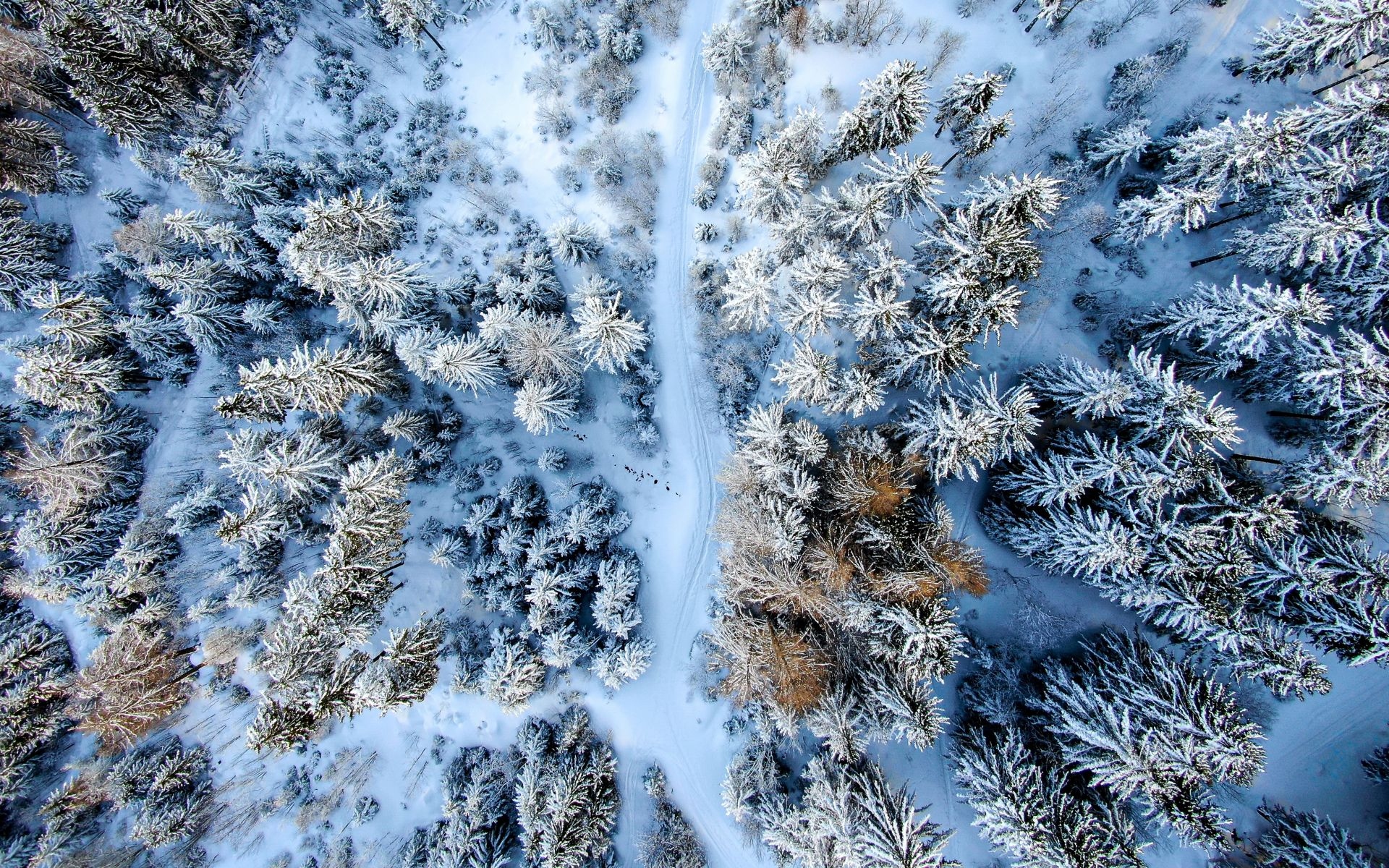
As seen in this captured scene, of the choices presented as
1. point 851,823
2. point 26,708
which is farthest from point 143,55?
point 851,823

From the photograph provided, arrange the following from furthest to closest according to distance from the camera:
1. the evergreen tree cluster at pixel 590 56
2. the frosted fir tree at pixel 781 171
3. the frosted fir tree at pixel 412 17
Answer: the evergreen tree cluster at pixel 590 56
the frosted fir tree at pixel 412 17
the frosted fir tree at pixel 781 171

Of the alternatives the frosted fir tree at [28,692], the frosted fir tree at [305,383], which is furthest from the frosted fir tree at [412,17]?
the frosted fir tree at [28,692]

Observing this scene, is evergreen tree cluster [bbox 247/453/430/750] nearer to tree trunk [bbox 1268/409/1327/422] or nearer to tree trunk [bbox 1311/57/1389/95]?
tree trunk [bbox 1268/409/1327/422]

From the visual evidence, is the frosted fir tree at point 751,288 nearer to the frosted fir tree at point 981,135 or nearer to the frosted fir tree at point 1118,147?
the frosted fir tree at point 981,135

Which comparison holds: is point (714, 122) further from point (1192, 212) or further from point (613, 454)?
point (1192, 212)

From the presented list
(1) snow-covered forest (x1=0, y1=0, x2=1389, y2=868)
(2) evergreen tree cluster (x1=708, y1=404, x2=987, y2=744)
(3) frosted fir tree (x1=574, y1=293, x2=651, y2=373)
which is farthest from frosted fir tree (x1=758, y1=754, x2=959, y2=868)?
(3) frosted fir tree (x1=574, y1=293, x2=651, y2=373)

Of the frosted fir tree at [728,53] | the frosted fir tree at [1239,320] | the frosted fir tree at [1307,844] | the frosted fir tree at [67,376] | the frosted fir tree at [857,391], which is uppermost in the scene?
the frosted fir tree at [728,53]
